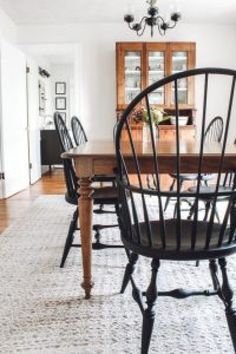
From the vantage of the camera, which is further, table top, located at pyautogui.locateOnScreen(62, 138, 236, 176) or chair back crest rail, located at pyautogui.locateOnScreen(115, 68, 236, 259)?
table top, located at pyautogui.locateOnScreen(62, 138, 236, 176)

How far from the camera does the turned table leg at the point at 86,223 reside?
171 cm

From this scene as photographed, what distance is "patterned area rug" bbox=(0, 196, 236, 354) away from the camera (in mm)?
1449

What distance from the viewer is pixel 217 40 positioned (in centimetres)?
571

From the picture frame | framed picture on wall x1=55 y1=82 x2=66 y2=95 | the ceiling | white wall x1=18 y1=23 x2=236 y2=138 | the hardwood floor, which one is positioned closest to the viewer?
the hardwood floor

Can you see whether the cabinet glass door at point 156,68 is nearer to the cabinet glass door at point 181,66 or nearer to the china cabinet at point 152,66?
the china cabinet at point 152,66

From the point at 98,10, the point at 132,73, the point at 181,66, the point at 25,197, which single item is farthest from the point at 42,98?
the point at 25,197

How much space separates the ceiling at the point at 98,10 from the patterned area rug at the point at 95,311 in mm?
3286

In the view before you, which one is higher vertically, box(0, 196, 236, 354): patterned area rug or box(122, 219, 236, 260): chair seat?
box(122, 219, 236, 260): chair seat

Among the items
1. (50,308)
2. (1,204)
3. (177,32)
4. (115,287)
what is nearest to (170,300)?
(115,287)

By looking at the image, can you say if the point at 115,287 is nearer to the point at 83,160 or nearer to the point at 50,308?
the point at 50,308

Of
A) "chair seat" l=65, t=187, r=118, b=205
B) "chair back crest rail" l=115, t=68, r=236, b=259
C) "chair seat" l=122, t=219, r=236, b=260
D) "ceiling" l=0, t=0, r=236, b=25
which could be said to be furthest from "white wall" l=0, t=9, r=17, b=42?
"chair seat" l=122, t=219, r=236, b=260

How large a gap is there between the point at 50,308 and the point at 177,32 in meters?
4.88

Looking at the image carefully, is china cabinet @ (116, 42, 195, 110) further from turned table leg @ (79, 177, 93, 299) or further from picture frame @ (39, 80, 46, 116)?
turned table leg @ (79, 177, 93, 299)

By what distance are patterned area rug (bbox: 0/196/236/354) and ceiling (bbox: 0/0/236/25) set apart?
3.29 metres
